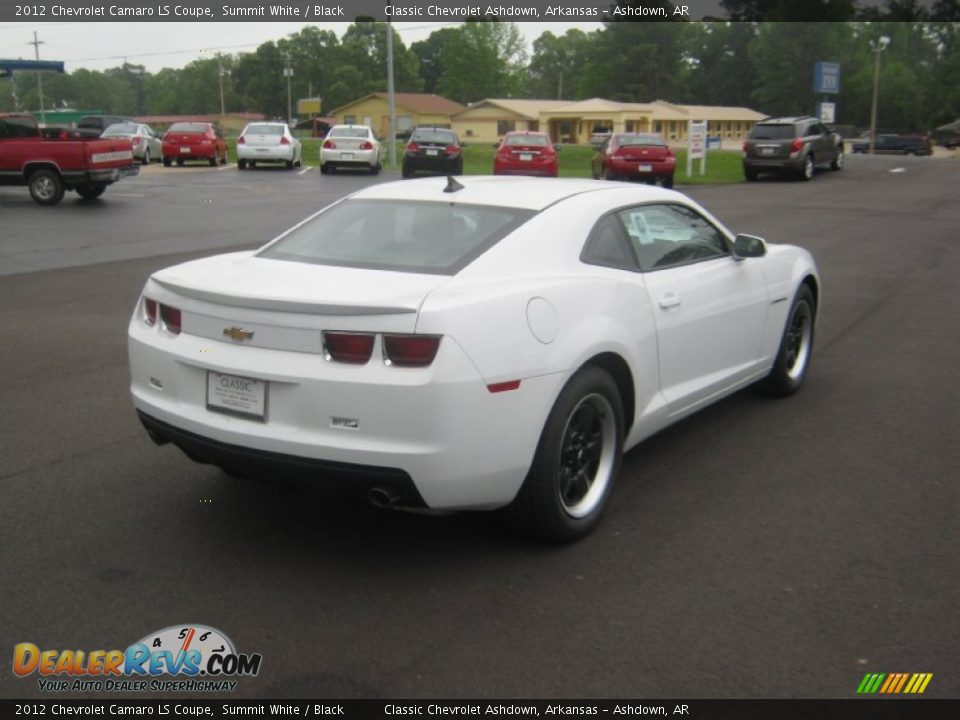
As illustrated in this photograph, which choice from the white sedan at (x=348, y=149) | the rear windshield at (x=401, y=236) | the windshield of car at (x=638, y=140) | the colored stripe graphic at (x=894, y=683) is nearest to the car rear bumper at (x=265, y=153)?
the white sedan at (x=348, y=149)

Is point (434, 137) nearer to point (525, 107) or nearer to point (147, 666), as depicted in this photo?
point (147, 666)

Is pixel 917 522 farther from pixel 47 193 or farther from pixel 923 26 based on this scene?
pixel 923 26

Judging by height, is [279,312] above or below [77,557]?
above

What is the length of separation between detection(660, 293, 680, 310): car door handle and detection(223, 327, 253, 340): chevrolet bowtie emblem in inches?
79.8

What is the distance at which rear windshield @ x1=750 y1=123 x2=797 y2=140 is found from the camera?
31.8 metres

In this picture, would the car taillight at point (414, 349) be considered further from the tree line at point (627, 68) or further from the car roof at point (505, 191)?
the tree line at point (627, 68)

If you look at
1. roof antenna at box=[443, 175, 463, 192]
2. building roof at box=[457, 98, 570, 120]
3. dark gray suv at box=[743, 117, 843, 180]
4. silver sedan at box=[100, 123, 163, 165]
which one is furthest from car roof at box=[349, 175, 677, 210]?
building roof at box=[457, 98, 570, 120]

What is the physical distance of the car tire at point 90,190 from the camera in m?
22.0

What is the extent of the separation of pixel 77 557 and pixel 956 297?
9804 mm

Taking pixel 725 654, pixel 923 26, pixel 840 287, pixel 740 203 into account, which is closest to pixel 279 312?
pixel 725 654

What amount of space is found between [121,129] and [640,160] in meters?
20.3

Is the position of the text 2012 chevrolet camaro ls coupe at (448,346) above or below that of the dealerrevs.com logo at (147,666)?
above

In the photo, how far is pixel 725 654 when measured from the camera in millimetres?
3557

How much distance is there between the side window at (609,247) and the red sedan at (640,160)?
2258 centimetres
